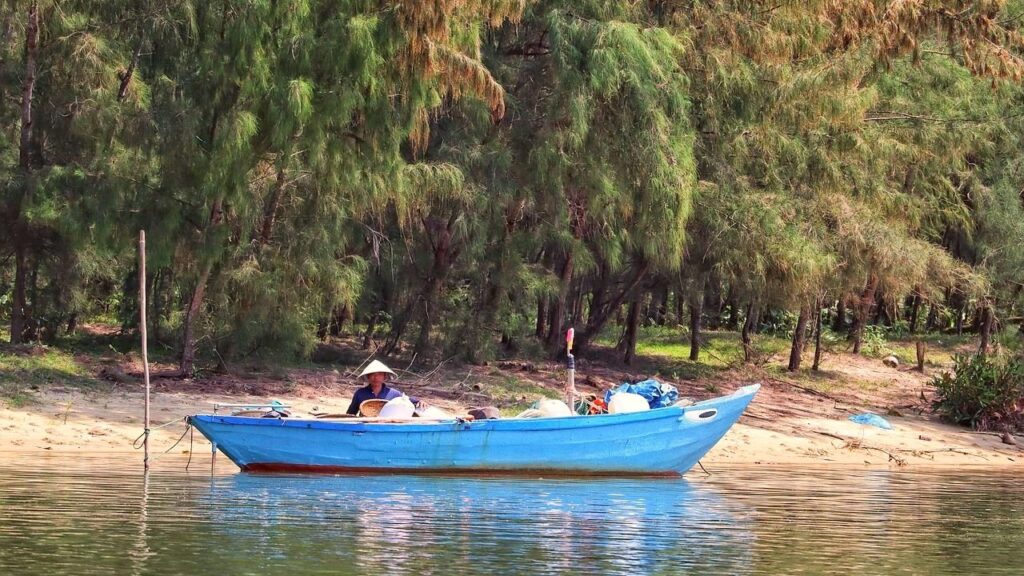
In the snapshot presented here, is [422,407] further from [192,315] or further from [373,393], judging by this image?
[192,315]

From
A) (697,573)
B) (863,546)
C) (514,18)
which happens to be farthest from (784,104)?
(697,573)

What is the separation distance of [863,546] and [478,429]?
17.7ft

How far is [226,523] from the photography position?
11.5 meters

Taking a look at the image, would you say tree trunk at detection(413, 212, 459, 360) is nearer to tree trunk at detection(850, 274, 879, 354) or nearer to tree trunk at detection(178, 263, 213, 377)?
tree trunk at detection(178, 263, 213, 377)

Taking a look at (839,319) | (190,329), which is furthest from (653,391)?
(839,319)

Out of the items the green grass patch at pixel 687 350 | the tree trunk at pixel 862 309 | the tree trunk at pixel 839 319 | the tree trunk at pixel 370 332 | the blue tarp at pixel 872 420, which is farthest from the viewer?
the tree trunk at pixel 839 319

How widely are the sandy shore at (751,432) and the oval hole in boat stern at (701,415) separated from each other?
2.76 metres

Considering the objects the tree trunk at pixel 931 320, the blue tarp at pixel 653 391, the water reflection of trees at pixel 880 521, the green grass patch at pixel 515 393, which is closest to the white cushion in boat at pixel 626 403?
the blue tarp at pixel 653 391

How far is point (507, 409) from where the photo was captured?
2067 cm

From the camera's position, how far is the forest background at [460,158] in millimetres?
19672

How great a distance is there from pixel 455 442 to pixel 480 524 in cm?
381

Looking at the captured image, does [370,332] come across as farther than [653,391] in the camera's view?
Yes

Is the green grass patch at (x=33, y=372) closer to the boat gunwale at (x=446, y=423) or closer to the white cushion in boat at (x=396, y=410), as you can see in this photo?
the boat gunwale at (x=446, y=423)

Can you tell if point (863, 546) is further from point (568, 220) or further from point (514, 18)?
point (568, 220)
